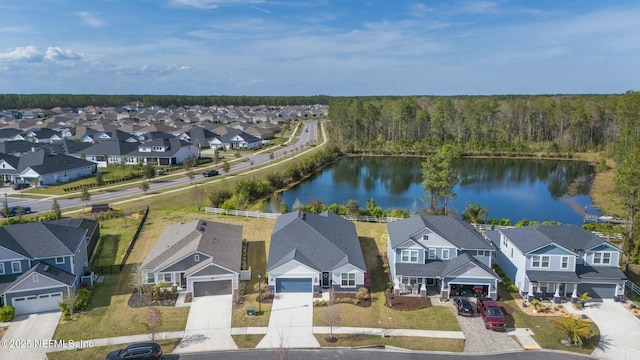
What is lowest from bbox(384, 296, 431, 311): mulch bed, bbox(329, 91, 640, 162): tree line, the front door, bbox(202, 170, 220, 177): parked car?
bbox(384, 296, 431, 311): mulch bed

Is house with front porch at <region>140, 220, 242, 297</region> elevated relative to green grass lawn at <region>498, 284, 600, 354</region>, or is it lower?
elevated

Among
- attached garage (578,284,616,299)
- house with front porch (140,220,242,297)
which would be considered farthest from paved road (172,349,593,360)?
attached garage (578,284,616,299)

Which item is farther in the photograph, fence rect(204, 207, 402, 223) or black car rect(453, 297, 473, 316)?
fence rect(204, 207, 402, 223)

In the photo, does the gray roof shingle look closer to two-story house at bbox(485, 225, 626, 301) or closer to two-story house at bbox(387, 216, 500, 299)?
two-story house at bbox(387, 216, 500, 299)

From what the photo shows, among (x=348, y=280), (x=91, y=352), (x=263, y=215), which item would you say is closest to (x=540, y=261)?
(x=348, y=280)

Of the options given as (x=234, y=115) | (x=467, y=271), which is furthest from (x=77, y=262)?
(x=234, y=115)

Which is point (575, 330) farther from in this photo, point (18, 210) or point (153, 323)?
point (18, 210)
